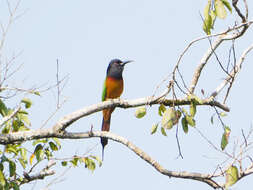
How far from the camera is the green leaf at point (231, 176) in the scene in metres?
3.18

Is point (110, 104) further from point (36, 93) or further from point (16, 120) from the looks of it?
point (16, 120)

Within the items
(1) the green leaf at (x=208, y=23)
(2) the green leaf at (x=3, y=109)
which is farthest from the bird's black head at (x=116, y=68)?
(1) the green leaf at (x=208, y=23)

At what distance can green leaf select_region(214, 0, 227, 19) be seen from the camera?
9.99 ft

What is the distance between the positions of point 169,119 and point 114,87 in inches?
139

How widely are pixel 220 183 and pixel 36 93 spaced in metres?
1.57

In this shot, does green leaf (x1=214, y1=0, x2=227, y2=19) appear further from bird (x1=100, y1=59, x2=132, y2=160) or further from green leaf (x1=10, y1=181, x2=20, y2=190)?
bird (x1=100, y1=59, x2=132, y2=160)

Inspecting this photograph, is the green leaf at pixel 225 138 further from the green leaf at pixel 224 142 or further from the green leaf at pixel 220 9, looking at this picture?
the green leaf at pixel 220 9

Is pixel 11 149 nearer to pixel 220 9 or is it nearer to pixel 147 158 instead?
pixel 147 158

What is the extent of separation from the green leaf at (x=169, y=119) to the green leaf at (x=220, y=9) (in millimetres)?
709

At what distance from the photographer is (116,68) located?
725 centimetres

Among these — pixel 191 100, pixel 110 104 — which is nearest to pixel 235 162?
pixel 191 100

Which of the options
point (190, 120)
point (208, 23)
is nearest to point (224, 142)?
point (190, 120)

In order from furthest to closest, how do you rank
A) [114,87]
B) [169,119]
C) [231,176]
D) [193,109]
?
[114,87] → [193,109] → [169,119] → [231,176]

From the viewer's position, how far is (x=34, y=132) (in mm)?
3855
